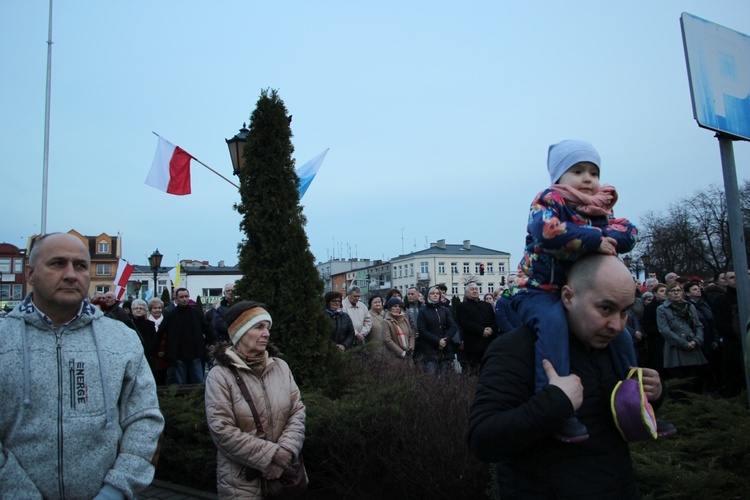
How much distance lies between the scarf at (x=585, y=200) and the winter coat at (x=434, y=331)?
8485mm

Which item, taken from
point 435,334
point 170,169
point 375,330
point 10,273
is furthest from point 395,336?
point 10,273

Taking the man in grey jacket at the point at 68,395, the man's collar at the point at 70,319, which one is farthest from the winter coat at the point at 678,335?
the man's collar at the point at 70,319

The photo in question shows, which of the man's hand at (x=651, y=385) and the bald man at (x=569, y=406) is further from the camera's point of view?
the man's hand at (x=651, y=385)

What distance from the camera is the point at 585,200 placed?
2285 millimetres

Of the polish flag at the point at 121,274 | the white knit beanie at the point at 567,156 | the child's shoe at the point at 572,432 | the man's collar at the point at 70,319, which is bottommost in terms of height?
the child's shoe at the point at 572,432

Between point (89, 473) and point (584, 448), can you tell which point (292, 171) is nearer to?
point (89, 473)

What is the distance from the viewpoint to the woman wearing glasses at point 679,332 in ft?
30.2

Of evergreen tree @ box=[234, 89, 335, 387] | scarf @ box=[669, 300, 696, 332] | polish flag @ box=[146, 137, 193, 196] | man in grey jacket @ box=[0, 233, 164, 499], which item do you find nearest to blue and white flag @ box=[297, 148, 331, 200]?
polish flag @ box=[146, 137, 193, 196]

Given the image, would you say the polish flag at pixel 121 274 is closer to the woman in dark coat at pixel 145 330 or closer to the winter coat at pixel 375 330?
the woman in dark coat at pixel 145 330

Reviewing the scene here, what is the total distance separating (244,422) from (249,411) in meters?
0.09

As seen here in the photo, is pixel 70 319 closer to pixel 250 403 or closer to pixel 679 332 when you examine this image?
pixel 250 403

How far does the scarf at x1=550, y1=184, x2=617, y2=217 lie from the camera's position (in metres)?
2.29

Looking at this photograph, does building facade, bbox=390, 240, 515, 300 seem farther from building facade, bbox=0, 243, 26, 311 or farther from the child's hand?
the child's hand

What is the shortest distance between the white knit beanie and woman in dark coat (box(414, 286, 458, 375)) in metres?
8.29
